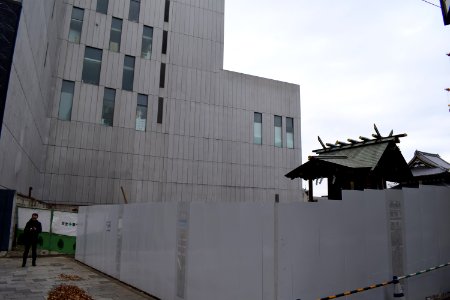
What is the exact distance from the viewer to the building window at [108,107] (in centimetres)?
2684

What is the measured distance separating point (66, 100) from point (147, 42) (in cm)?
866

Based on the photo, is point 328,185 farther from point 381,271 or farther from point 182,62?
point 182,62

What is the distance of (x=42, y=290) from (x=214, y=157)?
2124cm

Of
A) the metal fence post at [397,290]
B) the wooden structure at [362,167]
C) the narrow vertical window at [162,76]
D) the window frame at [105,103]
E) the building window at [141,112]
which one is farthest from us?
the narrow vertical window at [162,76]

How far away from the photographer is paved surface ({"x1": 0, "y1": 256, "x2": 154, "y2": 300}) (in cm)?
927

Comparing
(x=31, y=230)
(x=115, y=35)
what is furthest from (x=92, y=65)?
(x=31, y=230)

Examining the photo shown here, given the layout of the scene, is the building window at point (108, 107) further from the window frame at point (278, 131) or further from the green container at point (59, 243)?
the window frame at point (278, 131)

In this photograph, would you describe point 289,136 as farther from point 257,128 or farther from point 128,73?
point 128,73

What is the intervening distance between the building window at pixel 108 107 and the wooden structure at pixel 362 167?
19125 millimetres

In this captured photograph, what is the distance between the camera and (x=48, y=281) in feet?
35.8

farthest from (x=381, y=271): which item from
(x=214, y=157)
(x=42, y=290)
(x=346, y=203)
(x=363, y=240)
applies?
(x=214, y=157)

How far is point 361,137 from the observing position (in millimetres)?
12562

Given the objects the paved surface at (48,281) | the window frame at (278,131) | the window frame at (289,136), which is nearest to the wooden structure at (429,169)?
the window frame at (289,136)

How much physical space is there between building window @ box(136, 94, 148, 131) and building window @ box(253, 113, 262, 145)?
10.5m
